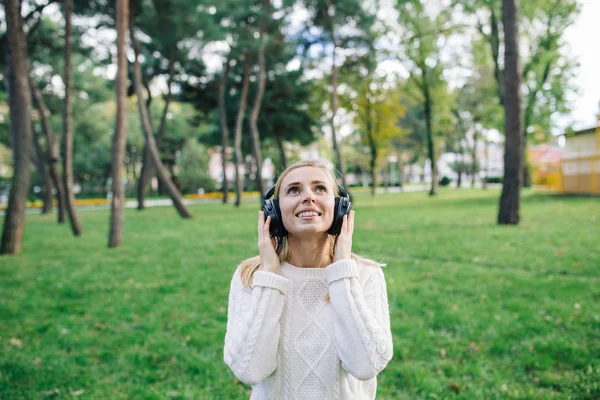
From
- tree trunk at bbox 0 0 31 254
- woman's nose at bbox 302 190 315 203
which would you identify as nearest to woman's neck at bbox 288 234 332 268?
woman's nose at bbox 302 190 315 203

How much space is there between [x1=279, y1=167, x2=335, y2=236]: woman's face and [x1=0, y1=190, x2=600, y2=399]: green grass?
242cm

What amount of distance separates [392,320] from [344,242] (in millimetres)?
3811

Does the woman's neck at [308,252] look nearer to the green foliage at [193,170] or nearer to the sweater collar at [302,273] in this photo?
the sweater collar at [302,273]

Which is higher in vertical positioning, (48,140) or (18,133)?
(48,140)

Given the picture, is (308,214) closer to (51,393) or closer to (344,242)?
(344,242)

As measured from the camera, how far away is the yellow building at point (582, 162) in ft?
85.1

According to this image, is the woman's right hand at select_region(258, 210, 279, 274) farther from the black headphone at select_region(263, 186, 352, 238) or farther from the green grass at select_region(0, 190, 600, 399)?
the green grass at select_region(0, 190, 600, 399)

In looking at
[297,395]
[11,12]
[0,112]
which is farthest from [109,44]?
[0,112]

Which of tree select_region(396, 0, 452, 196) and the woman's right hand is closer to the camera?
the woman's right hand

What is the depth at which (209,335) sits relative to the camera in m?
5.21

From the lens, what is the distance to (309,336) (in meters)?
2.02

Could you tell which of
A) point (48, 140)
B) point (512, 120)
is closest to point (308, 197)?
point (512, 120)

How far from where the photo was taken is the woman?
6.29 ft

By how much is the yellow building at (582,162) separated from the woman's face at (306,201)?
29.4 metres
